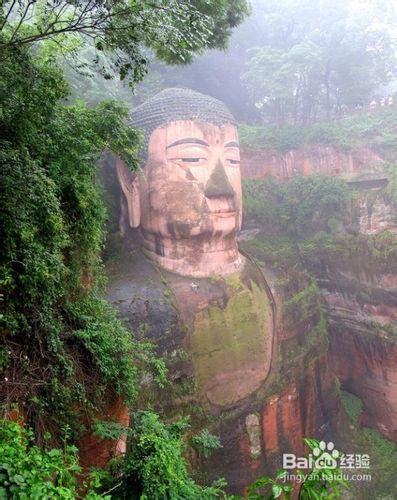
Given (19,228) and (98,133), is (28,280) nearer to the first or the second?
(19,228)

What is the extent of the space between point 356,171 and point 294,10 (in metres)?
12.1

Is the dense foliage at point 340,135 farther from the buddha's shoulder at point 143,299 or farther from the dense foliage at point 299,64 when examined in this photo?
the buddha's shoulder at point 143,299

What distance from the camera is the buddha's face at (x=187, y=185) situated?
8.23 meters

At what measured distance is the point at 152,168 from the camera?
852 centimetres

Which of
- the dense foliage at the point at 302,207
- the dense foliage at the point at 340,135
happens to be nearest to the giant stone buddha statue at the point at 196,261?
the dense foliage at the point at 302,207

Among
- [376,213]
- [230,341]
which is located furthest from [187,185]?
[376,213]

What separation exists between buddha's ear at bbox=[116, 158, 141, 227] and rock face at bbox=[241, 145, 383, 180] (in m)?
5.92

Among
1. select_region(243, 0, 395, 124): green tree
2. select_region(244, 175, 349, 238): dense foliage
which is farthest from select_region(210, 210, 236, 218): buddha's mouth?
select_region(243, 0, 395, 124): green tree

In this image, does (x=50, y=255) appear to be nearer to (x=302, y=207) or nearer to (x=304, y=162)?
(x=302, y=207)

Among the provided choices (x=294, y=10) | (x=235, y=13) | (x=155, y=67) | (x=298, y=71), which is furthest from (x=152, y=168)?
(x=294, y=10)

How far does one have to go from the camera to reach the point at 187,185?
27.2 ft

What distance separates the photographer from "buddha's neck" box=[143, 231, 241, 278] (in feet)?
27.4

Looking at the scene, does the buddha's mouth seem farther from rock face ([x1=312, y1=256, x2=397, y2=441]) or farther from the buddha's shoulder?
rock face ([x1=312, y1=256, x2=397, y2=441])

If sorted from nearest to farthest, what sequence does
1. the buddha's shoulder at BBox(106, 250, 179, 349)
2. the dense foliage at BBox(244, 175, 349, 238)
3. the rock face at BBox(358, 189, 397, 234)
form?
the buddha's shoulder at BBox(106, 250, 179, 349) → the rock face at BBox(358, 189, 397, 234) → the dense foliage at BBox(244, 175, 349, 238)
